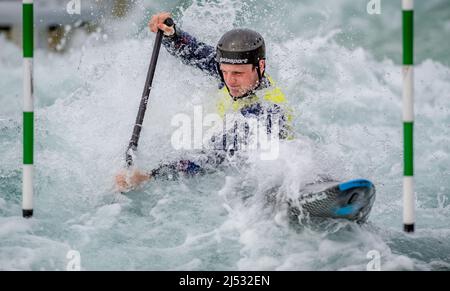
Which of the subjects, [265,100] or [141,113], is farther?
[141,113]

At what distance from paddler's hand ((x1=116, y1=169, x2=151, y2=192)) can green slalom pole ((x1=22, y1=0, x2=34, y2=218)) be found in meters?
0.78

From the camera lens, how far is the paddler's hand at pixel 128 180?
4.61m

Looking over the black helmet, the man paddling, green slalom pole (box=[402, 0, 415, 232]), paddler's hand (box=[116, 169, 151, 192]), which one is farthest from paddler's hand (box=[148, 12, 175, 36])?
green slalom pole (box=[402, 0, 415, 232])

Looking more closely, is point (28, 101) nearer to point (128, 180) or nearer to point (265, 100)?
point (128, 180)

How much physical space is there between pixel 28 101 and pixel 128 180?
95 centimetres

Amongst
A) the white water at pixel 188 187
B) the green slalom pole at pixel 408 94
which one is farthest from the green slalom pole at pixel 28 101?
the green slalom pole at pixel 408 94

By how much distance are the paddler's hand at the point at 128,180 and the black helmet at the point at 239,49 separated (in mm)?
860

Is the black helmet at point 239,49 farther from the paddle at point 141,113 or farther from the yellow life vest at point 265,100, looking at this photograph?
the paddle at point 141,113

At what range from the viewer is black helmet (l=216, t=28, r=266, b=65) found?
15.0 feet

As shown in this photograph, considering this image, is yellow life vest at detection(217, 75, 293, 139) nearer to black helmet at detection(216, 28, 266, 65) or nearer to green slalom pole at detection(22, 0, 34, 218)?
black helmet at detection(216, 28, 266, 65)

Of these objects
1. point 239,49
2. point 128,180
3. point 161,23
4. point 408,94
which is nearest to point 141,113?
point 128,180

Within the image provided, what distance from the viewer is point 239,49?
15.0ft

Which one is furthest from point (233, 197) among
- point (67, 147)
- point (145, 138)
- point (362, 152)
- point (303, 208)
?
point (362, 152)

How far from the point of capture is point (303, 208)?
409 centimetres
